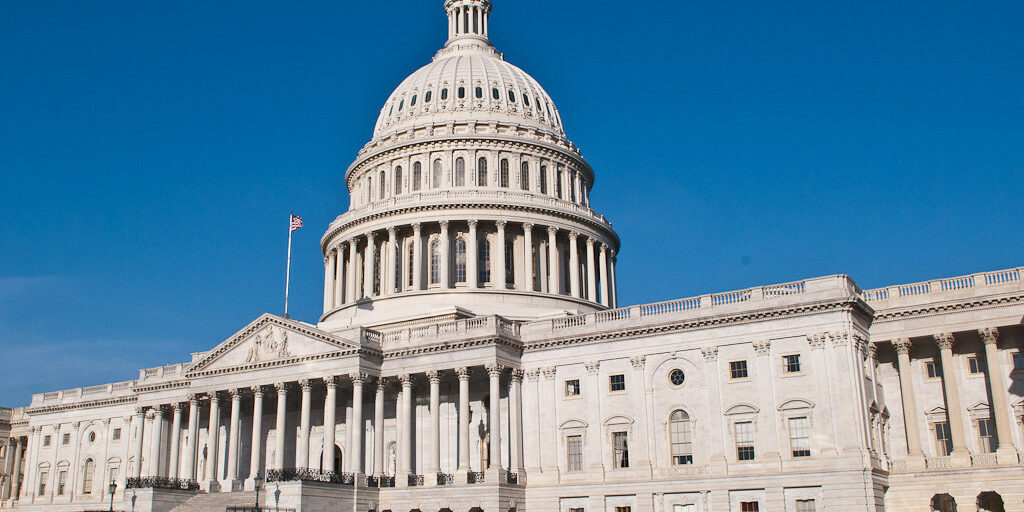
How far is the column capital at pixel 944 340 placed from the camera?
55031mm

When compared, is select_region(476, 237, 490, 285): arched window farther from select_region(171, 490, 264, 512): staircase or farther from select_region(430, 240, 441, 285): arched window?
select_region(171, 490, 264, 512): staircase

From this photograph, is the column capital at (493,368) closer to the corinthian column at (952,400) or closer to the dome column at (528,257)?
the dome column at (528,257)

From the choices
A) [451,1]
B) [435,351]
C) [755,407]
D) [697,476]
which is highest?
[451,1]

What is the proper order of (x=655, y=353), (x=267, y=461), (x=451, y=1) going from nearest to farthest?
(x=655, y=353)
(x=267, y=461)
(x=451, y=1)

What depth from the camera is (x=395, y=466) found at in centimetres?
6344

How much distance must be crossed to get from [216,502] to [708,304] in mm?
30723

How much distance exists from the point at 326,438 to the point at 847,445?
1149 inches

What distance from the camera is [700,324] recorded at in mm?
56438

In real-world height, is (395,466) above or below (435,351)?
below

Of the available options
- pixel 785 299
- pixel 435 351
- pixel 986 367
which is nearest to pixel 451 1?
pixel 435 351

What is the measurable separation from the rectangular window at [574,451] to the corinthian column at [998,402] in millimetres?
21794

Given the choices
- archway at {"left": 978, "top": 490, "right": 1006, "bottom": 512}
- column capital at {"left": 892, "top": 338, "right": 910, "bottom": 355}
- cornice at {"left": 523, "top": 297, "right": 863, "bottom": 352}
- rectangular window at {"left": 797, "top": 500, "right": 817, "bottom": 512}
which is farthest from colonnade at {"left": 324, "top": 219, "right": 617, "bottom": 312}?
archway at {"left": 978, "top": 490, "right": 1006, "bottom": 512}

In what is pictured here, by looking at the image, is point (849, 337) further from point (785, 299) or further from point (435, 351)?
point (435, 351)

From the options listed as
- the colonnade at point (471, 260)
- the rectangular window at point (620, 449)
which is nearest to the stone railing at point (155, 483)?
the colonnade at point (471, 260)
